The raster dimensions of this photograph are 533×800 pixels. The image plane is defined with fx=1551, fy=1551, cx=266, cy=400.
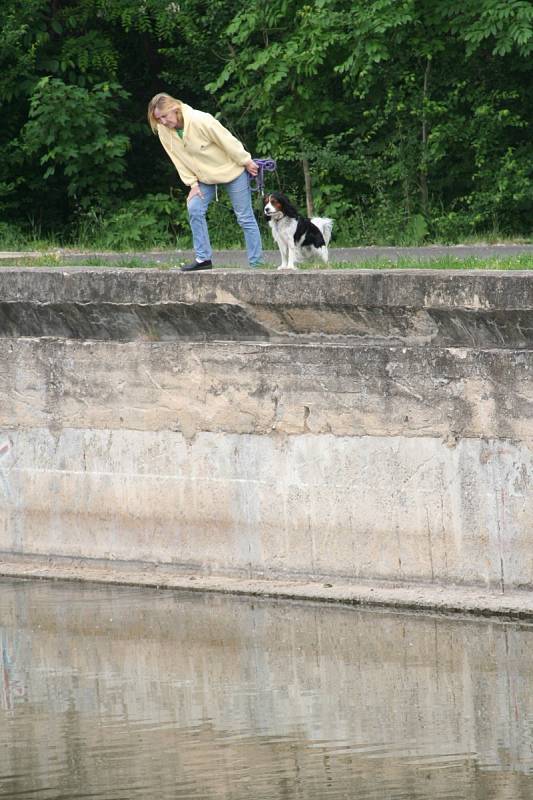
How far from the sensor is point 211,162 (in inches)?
438

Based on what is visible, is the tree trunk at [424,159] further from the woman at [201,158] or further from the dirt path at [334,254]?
the woman at [201,158]

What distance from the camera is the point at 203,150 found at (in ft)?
36.3

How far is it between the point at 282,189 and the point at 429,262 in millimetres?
8686

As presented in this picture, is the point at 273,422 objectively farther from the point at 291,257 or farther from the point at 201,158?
the point at 201,158

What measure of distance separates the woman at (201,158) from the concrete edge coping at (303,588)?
216cm

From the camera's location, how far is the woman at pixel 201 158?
1095 centimetres

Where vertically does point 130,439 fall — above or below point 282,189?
below

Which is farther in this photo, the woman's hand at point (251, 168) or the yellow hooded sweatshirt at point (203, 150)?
the woman's hand at point (251, 168)

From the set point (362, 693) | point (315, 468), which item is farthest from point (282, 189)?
point (362, 693)

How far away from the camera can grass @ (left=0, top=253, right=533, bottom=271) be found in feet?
35.4

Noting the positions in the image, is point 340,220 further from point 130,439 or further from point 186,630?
point 186,630

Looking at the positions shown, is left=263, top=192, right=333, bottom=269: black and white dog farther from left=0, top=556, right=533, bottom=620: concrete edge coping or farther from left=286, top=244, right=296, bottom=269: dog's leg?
left=0, top=556, right=533, bottom=620: concrete edge coping

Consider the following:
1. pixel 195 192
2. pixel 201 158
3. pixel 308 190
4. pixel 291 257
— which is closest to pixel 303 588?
pixel 291 257

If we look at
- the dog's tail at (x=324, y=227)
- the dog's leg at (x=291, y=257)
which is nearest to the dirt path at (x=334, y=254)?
the dog's tail at (x=324, y=227)
